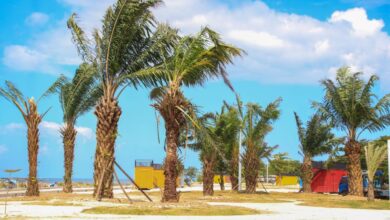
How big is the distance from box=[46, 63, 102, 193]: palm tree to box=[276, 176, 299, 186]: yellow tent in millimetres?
46011

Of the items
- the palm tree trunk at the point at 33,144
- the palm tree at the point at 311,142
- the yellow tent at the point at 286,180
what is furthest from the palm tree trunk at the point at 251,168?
the yellow tent at the point at 286,180

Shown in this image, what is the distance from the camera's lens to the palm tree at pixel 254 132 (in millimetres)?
37406

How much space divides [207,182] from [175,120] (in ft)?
44.7

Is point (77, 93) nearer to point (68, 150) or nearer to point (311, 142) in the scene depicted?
point (68, 150)

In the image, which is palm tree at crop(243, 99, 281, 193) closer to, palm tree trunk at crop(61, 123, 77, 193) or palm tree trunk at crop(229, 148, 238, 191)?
palm tree trunk at crop(229, 148, 238, 191)

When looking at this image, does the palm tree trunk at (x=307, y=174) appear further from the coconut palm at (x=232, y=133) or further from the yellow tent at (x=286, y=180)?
the yellow tent at (x=286, y=180)

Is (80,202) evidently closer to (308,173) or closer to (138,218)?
(138,218)

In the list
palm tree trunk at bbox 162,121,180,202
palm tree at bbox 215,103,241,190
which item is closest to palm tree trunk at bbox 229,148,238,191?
palm tree at bbox 215,103,241,190

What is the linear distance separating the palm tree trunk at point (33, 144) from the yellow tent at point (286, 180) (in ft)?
170

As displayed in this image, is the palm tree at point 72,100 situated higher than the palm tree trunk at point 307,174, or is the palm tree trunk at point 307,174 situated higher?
the palm tree at point 72,100

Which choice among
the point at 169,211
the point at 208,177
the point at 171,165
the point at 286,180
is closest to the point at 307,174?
the point at 208,177

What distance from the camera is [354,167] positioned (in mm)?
35000

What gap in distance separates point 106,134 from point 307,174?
2287 cm

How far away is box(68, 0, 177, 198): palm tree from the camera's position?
2273cm
